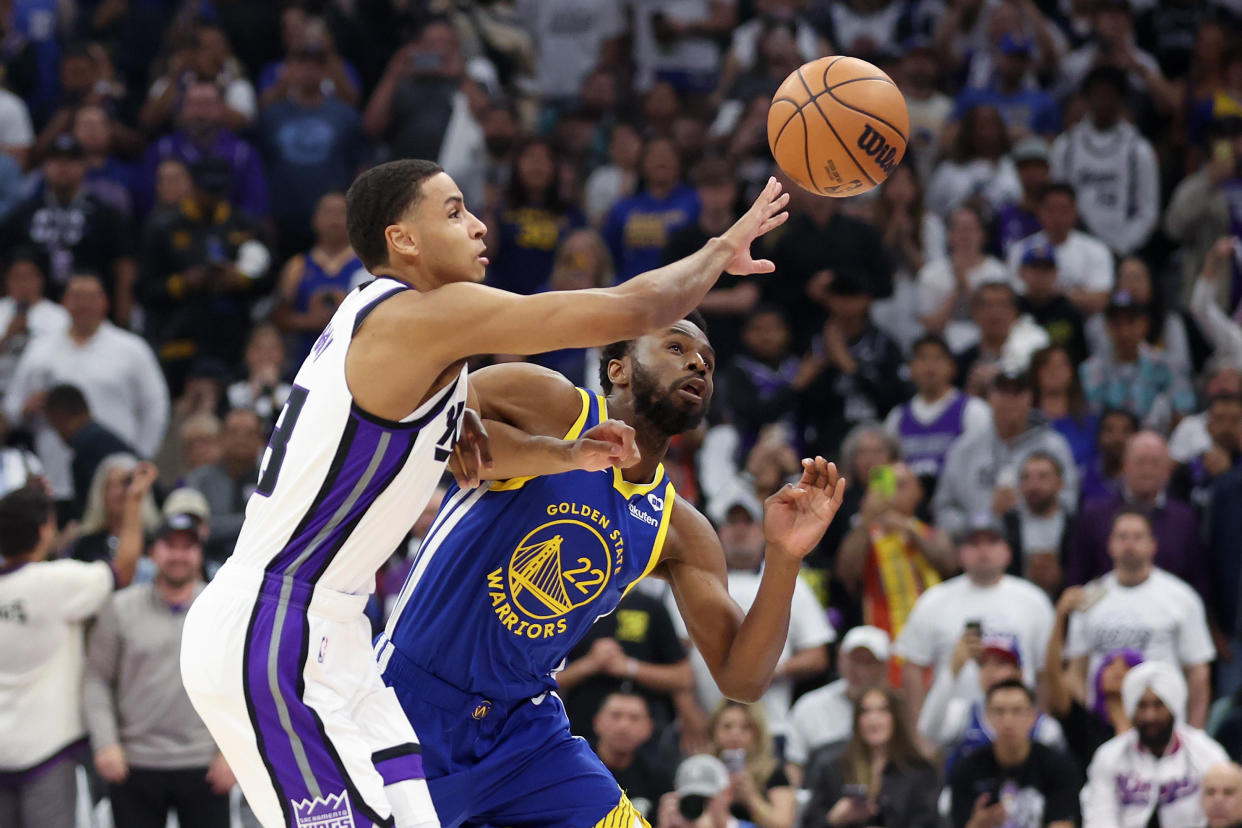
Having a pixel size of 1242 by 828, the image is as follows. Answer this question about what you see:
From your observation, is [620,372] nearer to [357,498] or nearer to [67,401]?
[357,498]

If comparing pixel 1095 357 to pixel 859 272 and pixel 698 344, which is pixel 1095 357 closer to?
pixel 859 272

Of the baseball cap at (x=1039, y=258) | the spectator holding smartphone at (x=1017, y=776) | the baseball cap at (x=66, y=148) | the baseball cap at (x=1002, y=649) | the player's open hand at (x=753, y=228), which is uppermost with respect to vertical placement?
the baseball cap at (x=66, y=148)

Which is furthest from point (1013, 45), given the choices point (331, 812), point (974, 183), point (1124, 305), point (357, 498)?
point (331, 812)

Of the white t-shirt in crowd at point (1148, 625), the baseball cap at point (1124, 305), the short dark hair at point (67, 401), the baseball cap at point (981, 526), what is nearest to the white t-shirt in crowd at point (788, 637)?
the baseball cap at point (981, 526)

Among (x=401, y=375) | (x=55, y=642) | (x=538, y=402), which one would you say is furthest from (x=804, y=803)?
(x=401, y=375)

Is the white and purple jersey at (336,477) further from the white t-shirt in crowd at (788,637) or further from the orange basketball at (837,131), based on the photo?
the white t-shirt in crowd at (788,637)

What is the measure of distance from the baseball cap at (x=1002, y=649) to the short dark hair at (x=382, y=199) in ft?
20.6

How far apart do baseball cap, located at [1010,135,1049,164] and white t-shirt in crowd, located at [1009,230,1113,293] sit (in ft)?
3.01

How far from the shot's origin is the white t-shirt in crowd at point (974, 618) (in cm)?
1083

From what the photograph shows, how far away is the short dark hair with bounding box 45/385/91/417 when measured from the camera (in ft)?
39.8

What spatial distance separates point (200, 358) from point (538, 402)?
844cm

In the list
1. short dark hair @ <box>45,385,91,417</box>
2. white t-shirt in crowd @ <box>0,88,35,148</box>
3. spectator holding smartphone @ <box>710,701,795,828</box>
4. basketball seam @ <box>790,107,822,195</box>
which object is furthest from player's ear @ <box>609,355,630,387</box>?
white t-shirt in crowd @ <box>0,88,35,148</box>

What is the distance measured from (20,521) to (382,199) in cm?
532

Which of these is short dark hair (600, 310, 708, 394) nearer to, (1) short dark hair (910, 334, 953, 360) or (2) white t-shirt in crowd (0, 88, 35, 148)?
(1) short dark hair (910, 334, 953, 360)
